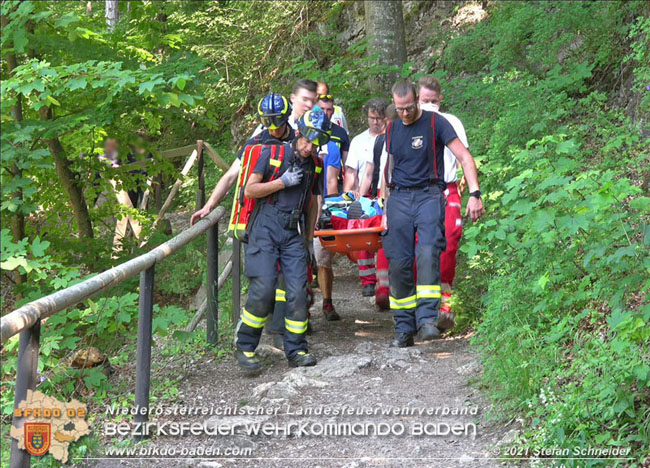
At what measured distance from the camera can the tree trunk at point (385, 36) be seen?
423 inches

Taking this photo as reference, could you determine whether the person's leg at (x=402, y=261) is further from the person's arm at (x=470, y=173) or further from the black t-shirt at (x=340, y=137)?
the black t-shirt at (x=340, y=137)

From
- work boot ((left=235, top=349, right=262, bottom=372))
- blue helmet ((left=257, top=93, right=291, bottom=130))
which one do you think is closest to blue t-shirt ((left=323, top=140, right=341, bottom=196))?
blue helmet ((left=257, top=93, right=291, bottom=130))

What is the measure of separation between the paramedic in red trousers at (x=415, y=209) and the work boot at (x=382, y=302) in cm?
158

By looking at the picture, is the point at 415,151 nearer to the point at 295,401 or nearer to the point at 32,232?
the point at 295,401

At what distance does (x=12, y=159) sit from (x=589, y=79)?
664 cm

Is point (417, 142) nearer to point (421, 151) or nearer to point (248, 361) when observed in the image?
point (421, 151)

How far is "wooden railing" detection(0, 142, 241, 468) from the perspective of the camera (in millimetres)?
3021

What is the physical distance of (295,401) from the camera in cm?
504

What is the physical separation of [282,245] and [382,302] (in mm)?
2442

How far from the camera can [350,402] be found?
16.2ft

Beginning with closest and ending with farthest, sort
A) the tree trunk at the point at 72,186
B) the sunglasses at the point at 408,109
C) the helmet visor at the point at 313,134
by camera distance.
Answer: the helmet visor at the point at 313,134
the sunglasses at the point at 408,109
the tree trunk at the point at 72,186

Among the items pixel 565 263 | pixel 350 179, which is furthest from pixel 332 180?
pixel 565 263

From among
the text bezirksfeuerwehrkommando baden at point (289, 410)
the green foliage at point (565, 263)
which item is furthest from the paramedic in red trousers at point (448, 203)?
the text bezirksfeuerwehrkommando baden at point (289, 410)

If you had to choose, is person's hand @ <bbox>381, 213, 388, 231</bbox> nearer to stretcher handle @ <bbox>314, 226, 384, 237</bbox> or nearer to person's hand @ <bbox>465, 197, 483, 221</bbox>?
stretcher handle @ <bbox>314, 226, 384, 237</bbox>
